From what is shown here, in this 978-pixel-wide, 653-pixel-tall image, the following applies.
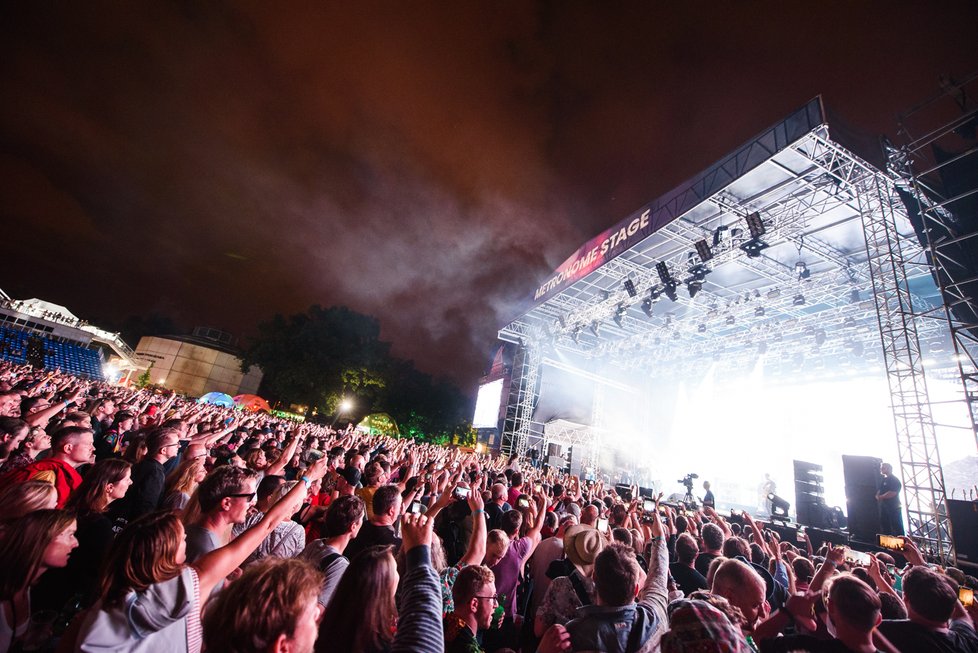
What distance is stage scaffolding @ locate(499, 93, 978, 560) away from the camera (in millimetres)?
Answer: 8906

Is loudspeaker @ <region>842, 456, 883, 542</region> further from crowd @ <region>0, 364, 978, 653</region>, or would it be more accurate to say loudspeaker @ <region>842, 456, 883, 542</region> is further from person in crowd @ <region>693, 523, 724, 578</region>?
person in crowd @ <region>693, 523, 724, 578</region>

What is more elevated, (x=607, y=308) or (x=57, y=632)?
(x=607, y=308)

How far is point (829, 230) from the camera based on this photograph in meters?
11.4

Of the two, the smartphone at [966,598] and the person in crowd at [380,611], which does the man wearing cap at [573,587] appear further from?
the smartphone at [966,598]

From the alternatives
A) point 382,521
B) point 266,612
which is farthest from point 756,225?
point 266,612

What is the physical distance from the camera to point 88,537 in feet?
7.92

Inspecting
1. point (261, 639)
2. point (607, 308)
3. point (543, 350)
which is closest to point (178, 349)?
point (543, 350)

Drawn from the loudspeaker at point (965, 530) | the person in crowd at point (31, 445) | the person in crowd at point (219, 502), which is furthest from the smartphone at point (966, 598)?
the person in crowd at point (31, 445)

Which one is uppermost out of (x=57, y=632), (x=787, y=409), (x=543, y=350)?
(x=543, y=350)

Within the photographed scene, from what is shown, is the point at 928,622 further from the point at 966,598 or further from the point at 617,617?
the point at 617,617

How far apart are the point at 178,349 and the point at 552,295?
52.3 metres

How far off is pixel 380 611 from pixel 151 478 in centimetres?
310

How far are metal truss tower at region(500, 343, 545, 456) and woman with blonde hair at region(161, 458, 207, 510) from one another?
711 inches

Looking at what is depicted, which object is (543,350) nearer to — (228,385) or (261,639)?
(261,639)
